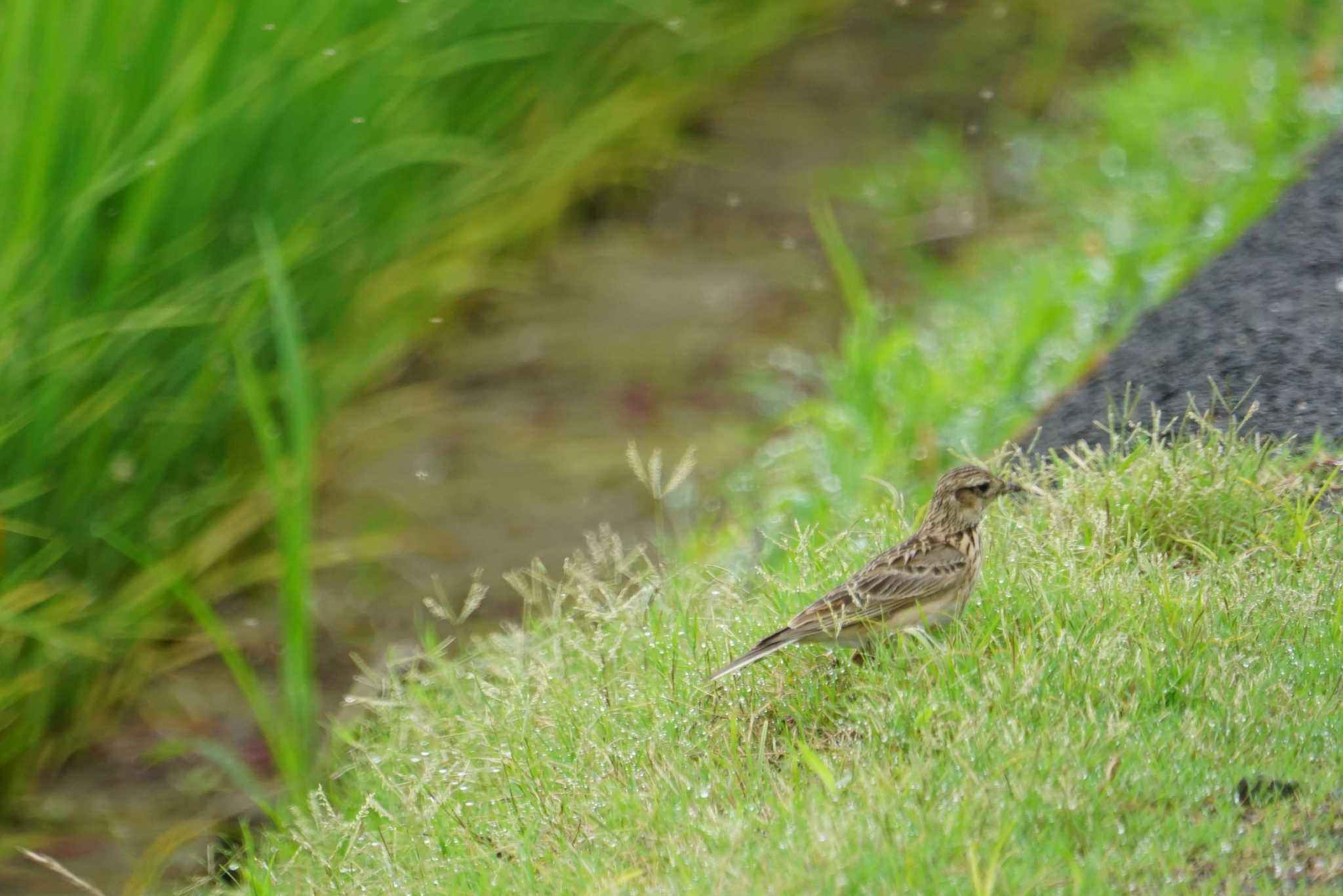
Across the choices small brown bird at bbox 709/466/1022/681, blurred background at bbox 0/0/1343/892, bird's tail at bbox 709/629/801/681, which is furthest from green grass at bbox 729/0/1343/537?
bird's tail at bbox 709/629/801/681

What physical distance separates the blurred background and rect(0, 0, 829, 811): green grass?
0.04 ft

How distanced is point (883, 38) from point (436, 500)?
14.0ft

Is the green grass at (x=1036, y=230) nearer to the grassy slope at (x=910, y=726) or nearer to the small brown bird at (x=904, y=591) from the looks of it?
the grassy slope at (x=910, y=726)

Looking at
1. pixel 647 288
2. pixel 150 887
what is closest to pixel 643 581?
pixel 150 887

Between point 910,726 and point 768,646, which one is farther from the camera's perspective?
point 768,646

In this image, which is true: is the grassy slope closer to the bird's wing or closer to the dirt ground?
the bird's wing

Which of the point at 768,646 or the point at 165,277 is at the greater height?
the point at 165,277

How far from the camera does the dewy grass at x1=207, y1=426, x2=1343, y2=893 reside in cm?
253

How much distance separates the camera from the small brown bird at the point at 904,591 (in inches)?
124

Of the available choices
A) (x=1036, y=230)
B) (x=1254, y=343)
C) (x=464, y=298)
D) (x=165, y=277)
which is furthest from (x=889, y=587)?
(x=1036, y=230)

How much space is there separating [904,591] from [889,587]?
33mm

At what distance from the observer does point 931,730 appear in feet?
9.42

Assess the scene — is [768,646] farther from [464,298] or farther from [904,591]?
[464,298]

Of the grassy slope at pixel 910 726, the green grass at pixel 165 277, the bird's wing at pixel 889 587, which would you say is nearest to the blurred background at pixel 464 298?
the green grass at pixel 165 277
